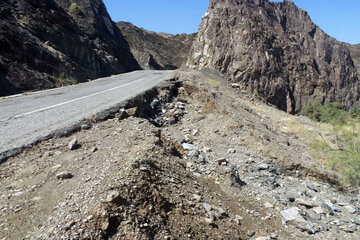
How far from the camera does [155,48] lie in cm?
5931

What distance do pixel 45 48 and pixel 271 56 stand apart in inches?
759

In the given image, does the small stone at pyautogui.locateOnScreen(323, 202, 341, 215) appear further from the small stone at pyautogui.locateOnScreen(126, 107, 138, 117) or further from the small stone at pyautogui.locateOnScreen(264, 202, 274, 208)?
the small stone at pyautogui.locateOnScreen(126, 107, 138, 117)

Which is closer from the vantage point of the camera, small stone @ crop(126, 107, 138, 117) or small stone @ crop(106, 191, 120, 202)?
small stone @ crop(106, 191, 120, 202)

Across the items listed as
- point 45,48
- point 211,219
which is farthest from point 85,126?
point 45,48

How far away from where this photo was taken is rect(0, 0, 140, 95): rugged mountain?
13.2 metres

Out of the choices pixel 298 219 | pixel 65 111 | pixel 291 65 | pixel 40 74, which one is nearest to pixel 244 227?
pixel 298 219

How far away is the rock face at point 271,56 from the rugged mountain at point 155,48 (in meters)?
20.7

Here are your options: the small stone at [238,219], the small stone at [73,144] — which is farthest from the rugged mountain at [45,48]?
the small stone at [238,219]

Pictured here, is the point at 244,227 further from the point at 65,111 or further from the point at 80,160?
the point at 65,111

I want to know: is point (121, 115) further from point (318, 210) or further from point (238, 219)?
point (318, 210)

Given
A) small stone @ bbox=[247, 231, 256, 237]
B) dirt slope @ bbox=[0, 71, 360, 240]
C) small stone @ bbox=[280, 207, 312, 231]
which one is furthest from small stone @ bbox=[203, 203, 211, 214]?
small stone @ bbox=[280, 207, 312, 231]

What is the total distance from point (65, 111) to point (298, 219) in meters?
5.54

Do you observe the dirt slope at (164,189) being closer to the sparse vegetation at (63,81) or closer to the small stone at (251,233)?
the small stone at (251,233)

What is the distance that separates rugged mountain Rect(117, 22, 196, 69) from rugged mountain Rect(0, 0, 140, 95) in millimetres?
19865
